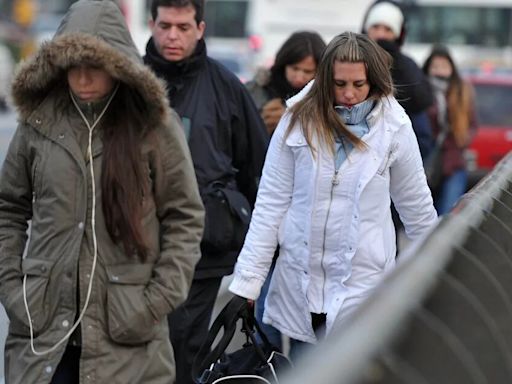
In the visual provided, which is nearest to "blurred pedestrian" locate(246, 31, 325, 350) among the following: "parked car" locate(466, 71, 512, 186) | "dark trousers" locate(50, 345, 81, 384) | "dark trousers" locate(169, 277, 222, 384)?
"dark trousers" locate(169, 277, 222, 384)

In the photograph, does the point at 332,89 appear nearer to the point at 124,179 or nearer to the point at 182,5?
the point at 124,179

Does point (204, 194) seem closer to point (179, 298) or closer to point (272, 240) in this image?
point (272, 240)

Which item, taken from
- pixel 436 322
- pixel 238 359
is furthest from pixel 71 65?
pixel 436 322

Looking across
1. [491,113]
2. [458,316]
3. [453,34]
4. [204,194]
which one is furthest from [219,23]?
[458,316]

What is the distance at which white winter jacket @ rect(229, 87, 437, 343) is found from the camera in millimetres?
4797

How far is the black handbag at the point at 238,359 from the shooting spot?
4.77 metres

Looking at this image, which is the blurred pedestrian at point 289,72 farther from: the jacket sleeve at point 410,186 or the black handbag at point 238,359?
the black handbag at point 238,359

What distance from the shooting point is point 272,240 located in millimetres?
5059

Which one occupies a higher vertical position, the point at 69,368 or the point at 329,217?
the point at 329,217

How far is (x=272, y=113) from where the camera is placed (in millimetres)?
6895

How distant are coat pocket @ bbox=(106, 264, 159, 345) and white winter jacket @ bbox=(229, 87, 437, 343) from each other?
0.76 m

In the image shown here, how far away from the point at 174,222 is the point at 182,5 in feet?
5.27

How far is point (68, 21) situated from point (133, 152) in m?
0.53

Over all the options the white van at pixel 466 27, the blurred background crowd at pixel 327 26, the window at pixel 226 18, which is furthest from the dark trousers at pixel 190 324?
the window at pixel 226 18
